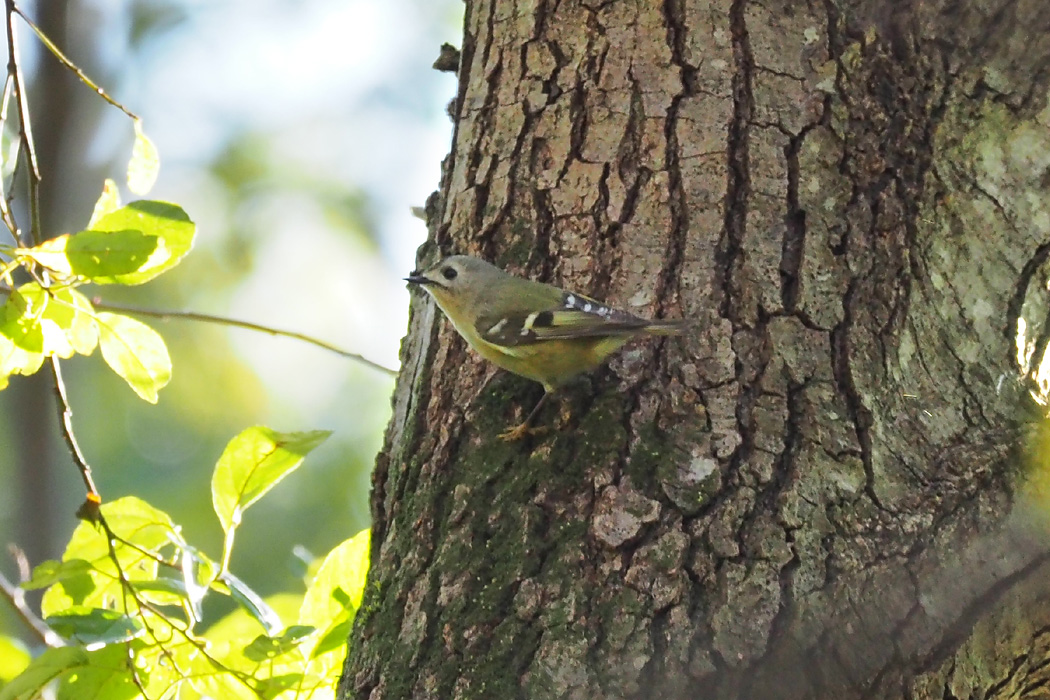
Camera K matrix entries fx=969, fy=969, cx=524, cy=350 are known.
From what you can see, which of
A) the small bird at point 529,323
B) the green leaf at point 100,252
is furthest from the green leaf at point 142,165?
the small bird at point 529,323

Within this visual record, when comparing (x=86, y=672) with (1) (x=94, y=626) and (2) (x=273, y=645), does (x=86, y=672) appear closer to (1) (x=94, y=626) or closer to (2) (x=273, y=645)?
(1) (x=94, y=626)

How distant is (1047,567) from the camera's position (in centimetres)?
159

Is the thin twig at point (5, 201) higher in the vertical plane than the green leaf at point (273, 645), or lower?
higher

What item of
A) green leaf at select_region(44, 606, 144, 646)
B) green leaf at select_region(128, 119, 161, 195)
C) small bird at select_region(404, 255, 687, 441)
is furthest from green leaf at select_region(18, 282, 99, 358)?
small bird at select_region(404, 255, 687, 441)

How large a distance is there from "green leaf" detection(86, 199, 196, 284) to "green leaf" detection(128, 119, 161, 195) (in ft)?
0.88

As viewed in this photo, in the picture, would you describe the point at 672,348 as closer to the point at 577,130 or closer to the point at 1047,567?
the point at 577,130

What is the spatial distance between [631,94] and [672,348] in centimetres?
61

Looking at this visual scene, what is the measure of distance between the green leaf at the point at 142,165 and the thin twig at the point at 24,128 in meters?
0.18

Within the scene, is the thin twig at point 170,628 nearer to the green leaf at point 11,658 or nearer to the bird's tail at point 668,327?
the green leaf at point 11,658

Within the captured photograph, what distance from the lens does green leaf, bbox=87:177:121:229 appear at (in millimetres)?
1723

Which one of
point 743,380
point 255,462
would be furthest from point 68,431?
point 743,380

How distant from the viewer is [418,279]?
2.38 meters

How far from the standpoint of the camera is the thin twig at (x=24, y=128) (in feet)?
6.15

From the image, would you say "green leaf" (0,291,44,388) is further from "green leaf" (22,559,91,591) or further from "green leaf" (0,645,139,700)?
→ "green leaf" (0,645,139,700)
